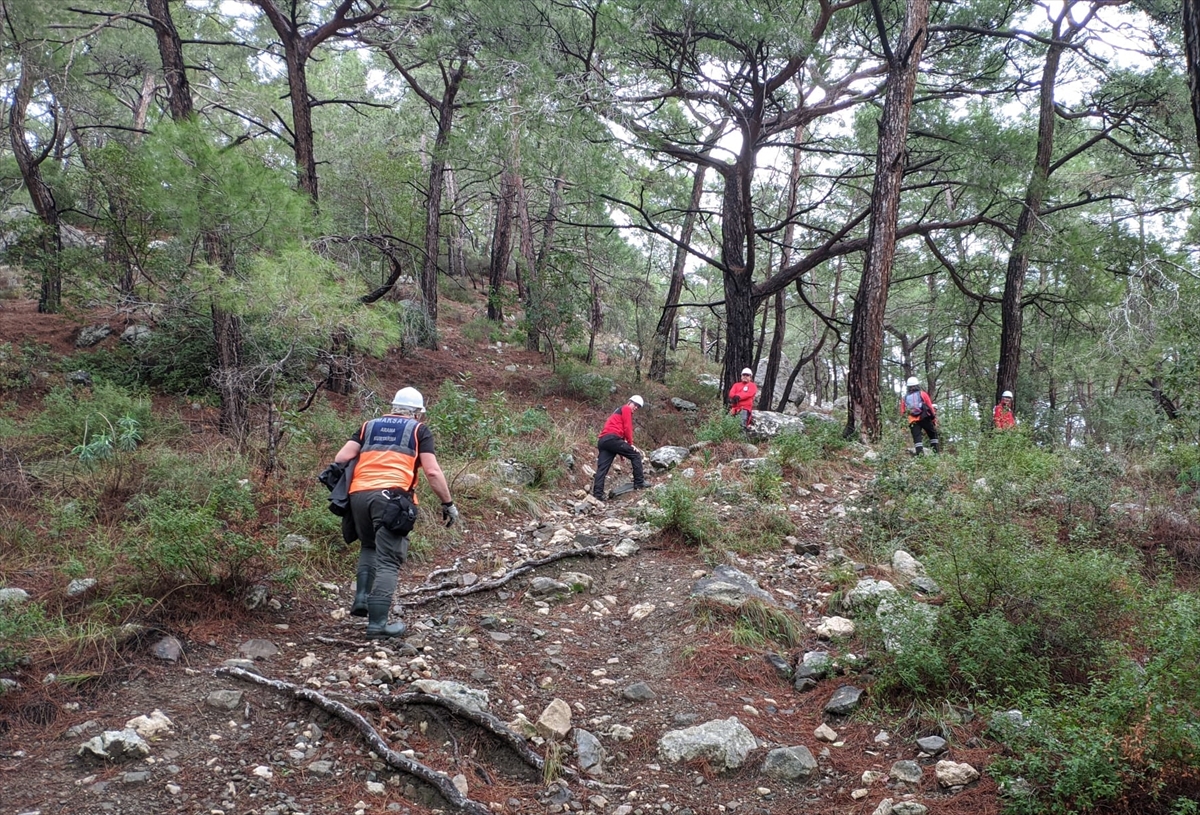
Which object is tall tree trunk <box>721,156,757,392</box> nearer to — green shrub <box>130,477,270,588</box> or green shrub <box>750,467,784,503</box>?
green shrub <box>750,467,784,503</box>

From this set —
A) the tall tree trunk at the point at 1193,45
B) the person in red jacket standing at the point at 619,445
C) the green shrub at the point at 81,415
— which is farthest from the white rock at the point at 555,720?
the green shrub at the point at 81,415

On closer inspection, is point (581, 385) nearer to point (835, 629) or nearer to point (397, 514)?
point (397, 514)

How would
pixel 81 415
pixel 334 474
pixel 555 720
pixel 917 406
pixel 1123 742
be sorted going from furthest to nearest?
Result: pixel 917 406, pixel 81 415, pixel 334 474, pixel 555 720, pixel 1123 742

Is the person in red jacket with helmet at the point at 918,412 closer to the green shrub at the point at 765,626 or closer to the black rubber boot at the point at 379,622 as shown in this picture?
A: the green shrub at the point at 765,626

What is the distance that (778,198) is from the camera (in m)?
19.0

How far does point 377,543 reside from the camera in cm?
445

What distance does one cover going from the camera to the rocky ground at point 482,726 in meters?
2.91

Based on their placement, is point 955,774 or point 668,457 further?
point 668,457

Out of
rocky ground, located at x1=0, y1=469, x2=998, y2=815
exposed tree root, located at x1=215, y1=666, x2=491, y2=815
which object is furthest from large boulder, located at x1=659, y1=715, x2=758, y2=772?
exposed tree root, located at x1=215, y1=666, x2=491, y2=815

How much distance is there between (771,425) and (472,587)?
23.7 ft

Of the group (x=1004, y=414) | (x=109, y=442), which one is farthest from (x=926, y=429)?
(x=109, y=442)

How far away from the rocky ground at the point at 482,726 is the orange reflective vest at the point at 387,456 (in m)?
1.00

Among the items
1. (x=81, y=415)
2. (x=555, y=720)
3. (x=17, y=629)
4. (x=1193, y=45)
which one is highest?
(x=1193, y=45)

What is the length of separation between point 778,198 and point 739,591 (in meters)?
16.2
